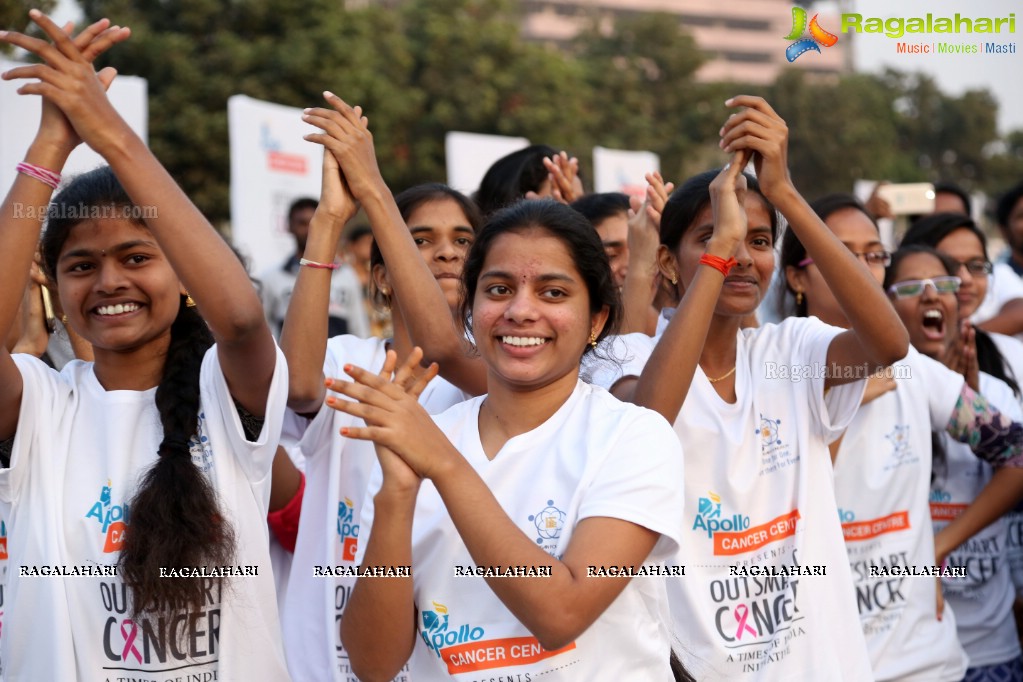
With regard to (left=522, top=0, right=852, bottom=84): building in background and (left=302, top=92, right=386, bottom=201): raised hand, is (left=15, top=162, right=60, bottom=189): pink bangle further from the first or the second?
(left=522, top=0, right=852, bottom=84): building in background

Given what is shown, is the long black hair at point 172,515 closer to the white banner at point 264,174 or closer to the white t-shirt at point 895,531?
the white t-shirt at point 895,531

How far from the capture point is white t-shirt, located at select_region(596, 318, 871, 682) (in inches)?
119

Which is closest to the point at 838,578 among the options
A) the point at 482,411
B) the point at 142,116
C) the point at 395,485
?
the point at 482,411

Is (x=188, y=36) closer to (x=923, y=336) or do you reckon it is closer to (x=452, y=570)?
(x=923, y=336)

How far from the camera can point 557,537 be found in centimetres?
236

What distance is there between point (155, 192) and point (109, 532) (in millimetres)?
777

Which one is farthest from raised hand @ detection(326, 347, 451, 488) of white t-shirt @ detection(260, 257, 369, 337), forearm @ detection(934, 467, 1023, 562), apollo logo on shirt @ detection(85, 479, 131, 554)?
white t-shirt @ detection(260, 257, 369, 337)

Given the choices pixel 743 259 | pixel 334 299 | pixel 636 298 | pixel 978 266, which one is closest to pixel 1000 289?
pixel 978 266

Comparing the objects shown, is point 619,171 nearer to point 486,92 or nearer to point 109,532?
point 109,532

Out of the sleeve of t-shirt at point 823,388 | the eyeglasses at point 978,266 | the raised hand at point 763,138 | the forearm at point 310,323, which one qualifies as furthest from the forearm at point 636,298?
the eyeglasses at point 978,266

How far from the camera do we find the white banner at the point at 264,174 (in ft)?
28.7

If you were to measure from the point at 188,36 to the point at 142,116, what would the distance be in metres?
11.3

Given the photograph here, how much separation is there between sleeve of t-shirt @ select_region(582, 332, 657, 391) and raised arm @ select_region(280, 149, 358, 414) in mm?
694

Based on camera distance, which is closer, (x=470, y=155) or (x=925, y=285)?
(x=925, y=285)
